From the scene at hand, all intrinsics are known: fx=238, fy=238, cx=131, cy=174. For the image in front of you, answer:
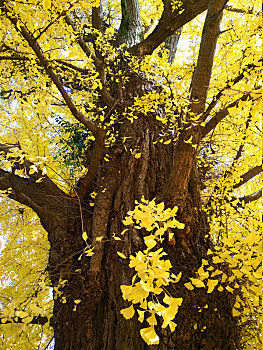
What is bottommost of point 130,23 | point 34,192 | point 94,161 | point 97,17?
point 34,192

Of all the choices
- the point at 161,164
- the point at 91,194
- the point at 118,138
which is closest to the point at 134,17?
the point at 118,138

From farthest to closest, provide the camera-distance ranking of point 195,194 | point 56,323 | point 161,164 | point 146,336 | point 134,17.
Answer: point 134,17, point 161,164, point 195,194, point 56,323, point 146,336

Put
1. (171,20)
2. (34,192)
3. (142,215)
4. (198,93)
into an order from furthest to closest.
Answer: (171,20) → (34,192) → (198,93) → (142,215)

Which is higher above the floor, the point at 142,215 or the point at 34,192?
the point at 34,192

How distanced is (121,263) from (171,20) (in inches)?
155

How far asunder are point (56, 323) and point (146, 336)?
1669 mm

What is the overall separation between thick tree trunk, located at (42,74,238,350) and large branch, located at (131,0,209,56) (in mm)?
1856

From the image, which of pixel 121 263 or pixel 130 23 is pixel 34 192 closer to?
pixel 121 263

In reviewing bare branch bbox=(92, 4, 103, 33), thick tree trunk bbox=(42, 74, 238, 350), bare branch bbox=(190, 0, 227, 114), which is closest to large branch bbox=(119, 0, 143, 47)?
bare branch bbox=(92, 4, 103, 33)

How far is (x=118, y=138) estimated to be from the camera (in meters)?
3.49

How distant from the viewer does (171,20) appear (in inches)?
158

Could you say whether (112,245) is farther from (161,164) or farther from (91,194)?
(161,164)

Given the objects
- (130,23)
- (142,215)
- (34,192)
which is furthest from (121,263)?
(130,23)

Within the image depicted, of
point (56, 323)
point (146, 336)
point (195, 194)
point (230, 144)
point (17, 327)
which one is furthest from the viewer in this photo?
point (230, 144)
